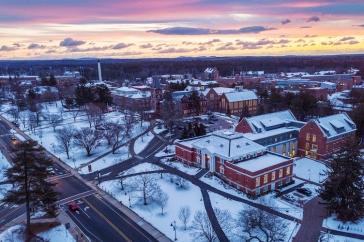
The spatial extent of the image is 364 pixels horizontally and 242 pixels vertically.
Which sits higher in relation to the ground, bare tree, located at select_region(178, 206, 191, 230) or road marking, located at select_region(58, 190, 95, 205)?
bare tree, located at select_region(178, 206, 191, 230)

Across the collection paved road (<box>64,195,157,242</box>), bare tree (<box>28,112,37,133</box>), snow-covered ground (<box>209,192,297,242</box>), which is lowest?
paved road (<box>64,195,157,242</box>)

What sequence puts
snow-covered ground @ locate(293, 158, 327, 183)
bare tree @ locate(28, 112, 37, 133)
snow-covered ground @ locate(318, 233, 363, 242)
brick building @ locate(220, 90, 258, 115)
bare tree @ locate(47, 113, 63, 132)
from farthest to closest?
brick building @ locate(220, 90, 258, 115) → bare tree @ locate(28, 112, 37, 133) → bare tree @ locate(47, 113, 63, 132) → snow-covered ground @ locate(293, 158, 327, 183) → snow-covered ground @ locate(318, 233, 363, 242)

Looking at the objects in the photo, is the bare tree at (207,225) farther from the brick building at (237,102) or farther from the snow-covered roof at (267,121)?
the brick building at (237,102)

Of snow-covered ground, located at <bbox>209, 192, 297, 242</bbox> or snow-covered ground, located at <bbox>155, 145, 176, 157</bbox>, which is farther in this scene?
snow-covered ground, located at <bbox>155, 145, 176, 157</bbox>

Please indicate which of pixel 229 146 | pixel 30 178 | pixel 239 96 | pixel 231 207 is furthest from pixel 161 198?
pixel 239 96

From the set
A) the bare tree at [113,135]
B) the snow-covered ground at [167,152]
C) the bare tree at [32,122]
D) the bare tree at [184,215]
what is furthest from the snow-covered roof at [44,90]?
the bare tree at [184,215]

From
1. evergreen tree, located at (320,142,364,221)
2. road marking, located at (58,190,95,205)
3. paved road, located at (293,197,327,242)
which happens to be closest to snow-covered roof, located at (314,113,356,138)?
paved road, located at (293,197,327,242)

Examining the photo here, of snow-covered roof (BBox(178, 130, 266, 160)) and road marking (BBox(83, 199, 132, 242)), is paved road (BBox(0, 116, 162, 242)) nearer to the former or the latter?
road marking (BBox(83, 199, 132, 242))

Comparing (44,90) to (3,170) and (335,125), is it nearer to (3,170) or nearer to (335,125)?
(3,170)
